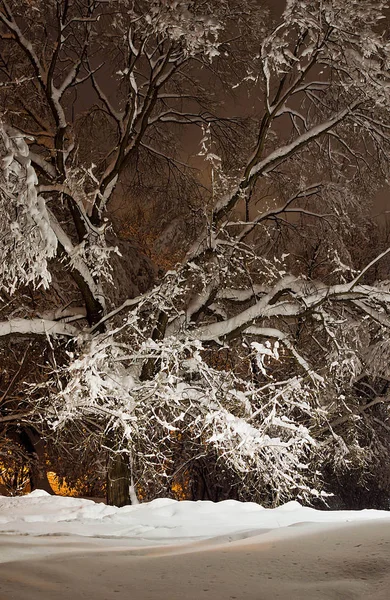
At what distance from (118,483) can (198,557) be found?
5651 mm

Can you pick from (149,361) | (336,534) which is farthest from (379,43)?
(336,534)

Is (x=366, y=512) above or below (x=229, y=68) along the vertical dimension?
below

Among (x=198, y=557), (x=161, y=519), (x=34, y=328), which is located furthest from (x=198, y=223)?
(x=198, y=557)

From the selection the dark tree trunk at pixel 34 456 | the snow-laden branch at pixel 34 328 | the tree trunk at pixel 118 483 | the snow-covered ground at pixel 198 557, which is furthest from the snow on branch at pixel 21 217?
the dark tree trunk at pixel 34 456

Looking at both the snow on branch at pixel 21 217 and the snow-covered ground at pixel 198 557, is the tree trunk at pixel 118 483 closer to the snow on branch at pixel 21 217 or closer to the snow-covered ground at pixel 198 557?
the snow-covered ground at pixel 198 557

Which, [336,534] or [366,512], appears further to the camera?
[366,512]

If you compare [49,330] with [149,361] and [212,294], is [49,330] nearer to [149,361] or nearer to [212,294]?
[149,361]

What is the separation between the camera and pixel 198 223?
11.4 m

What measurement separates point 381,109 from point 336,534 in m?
7.04

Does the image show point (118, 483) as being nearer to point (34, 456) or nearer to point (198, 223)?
point (198, 223)

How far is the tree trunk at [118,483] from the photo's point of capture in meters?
9.29

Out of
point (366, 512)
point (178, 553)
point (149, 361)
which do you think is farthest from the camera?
point (149, 361)

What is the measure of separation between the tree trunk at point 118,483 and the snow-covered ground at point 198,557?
3028mm

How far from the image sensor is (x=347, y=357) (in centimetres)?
987
